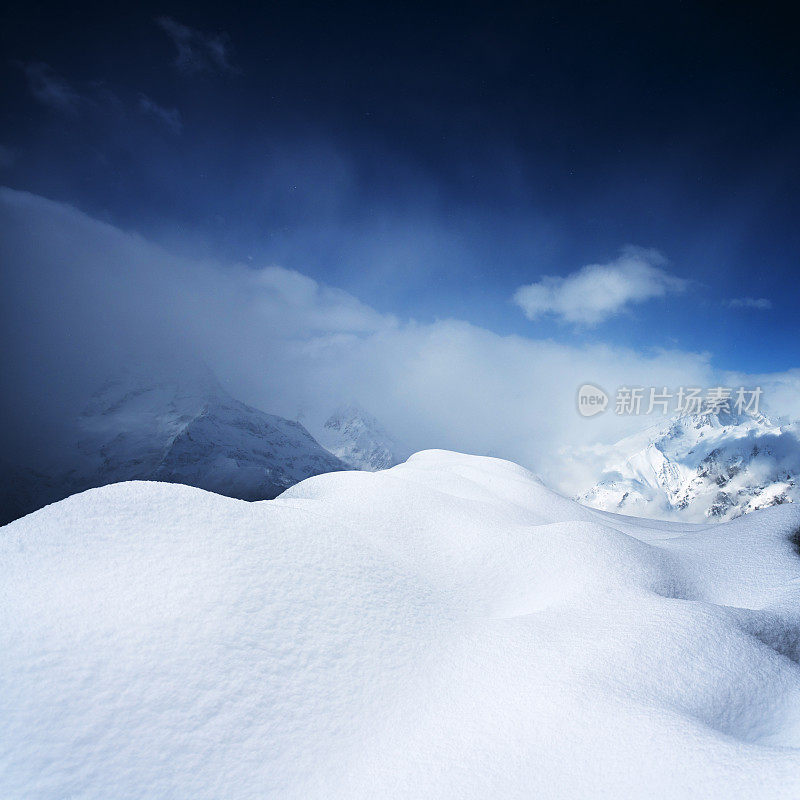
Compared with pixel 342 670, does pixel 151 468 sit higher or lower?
higher

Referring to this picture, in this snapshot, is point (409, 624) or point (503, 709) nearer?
point (503, 709)

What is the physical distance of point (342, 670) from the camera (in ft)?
16.4

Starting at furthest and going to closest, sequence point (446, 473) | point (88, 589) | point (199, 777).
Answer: point (446, 473) → point (88, 589) → point (199, 777)

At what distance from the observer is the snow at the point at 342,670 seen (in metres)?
3.67

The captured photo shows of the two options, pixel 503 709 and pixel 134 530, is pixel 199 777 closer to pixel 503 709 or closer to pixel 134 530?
pixel 503 709

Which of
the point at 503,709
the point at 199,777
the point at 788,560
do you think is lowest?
the point at 199,777

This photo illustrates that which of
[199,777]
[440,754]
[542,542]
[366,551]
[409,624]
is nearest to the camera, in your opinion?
[199,777]

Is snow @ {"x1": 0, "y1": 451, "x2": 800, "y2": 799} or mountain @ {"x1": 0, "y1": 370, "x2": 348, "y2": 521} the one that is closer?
snow @ {"x1": 0, "y1": 451, "x2": 800, "y2": 799}

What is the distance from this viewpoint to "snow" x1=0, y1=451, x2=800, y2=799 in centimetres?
367

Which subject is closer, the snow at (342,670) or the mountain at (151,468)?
the snow at (342,670)

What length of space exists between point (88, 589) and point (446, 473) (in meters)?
13.4

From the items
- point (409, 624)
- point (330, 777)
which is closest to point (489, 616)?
point (409, 624)

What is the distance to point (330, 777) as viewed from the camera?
13.0 feet

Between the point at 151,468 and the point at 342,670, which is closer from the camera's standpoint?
the point at 342,670
